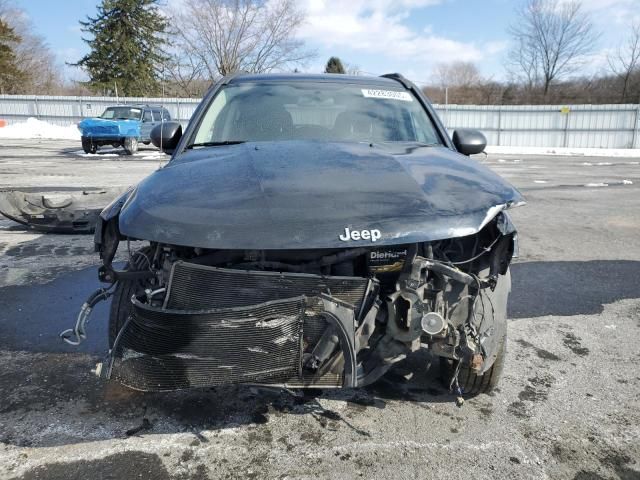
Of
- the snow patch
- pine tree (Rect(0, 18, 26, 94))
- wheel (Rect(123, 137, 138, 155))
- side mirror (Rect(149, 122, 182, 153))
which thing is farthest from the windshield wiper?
pine tree (Rect(0, 18, 26, 94))

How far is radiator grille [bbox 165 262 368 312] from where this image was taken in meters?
1.92

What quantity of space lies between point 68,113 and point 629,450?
110 ft

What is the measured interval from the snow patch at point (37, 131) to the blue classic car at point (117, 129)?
10656 millimetres

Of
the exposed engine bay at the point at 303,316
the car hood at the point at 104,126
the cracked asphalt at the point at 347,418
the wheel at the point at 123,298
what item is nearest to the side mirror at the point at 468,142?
the cracked asphalt at the point at 347,418

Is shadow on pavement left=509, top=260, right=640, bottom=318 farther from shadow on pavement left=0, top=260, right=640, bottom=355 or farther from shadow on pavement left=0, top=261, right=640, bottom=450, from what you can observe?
shadow on pavement left=0, top=261, right=640, bottom=450

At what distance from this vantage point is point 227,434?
2330 millimetres

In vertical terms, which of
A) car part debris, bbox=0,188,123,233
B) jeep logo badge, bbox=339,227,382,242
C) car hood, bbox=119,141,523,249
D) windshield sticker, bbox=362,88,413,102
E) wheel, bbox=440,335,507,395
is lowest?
wheel, bbox=440,335,507,395

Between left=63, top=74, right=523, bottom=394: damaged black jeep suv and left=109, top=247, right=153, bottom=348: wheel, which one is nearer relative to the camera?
left=63, top=74, right=523, bottom=394: damaged black jeep suv

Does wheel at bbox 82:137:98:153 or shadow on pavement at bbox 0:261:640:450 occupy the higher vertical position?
wheel at bbox 82:137:98:153

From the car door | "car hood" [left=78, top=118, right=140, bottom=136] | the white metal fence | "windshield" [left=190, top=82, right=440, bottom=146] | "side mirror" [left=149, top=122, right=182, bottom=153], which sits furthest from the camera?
the white metal fence

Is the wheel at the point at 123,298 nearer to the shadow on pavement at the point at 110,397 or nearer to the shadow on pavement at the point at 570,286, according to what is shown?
the shadow on pavement at the point at 110,397

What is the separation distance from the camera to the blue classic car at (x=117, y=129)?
704 inches

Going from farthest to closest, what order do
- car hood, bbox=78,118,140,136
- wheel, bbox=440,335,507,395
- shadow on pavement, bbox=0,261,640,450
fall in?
car hood, bbox=78,118,140,136
wheel, bbox=440,335,507,395
shadow on pavement, bbox=0,261,640,450

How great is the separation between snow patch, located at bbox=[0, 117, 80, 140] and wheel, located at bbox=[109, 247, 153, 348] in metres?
28.6
